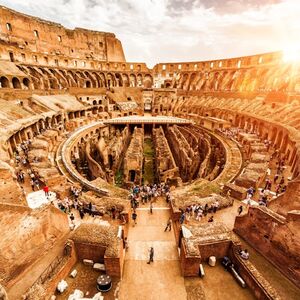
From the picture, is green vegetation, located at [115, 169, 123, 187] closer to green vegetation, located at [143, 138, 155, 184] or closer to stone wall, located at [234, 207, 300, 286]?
green vegetation, located at [143, 138, 155, 184]

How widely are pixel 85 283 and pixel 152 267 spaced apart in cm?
248

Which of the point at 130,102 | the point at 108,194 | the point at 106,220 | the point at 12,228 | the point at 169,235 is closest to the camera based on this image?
the point at 12,228

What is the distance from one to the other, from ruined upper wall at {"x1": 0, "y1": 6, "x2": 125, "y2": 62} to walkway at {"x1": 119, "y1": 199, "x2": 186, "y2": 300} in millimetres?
36886

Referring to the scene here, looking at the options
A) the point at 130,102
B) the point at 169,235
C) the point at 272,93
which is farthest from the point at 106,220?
the point at 130,102

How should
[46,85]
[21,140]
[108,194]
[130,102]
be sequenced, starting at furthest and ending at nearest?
[130,102]
[46,85]
[21,140]
[108,194]

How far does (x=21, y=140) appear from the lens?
2005 cm

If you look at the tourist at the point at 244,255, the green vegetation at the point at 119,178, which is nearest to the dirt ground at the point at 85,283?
the tourist at the point at 244,255

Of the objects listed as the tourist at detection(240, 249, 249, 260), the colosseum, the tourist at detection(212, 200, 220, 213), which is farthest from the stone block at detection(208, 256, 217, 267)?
the tourist at detection(212, 200, 220, 213)

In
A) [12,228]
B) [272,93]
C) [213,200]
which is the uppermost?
[272,93]

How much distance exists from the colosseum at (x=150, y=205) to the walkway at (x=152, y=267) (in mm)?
41

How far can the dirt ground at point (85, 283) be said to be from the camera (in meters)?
6.52

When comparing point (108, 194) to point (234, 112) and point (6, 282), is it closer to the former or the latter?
point (6, 282)

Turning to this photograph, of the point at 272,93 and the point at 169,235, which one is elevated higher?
the point at 272,93

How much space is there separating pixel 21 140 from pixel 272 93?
32298mm
